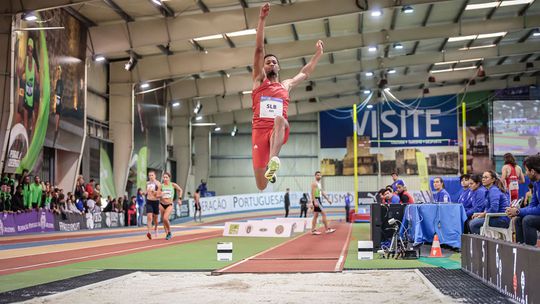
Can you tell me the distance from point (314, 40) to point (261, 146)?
24.7m

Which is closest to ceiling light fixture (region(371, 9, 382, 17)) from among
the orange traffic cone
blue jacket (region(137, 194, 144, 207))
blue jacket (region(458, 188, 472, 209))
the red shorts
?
blue jacket (region(137, 194, 144, 207))

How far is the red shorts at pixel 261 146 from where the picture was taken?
25.2 feet

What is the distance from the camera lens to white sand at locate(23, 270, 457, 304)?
673 centimetres

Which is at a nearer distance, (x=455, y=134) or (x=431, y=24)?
(x=431, y=24)

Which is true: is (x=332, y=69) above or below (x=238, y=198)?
above

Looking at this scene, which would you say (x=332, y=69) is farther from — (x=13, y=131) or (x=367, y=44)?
(x=13, y=131)

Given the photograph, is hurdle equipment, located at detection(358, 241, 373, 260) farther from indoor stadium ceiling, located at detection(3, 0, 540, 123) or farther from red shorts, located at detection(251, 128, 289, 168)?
indoor stadium ceiling, located at detection(3, 0, 540, 123)

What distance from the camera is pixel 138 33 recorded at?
27.0m

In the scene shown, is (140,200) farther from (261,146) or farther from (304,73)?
(261,146)

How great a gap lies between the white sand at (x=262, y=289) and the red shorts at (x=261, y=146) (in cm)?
152

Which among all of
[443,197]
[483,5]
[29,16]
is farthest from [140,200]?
[443,197]

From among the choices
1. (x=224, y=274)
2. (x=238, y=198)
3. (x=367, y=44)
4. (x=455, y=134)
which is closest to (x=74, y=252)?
→ (x=224, y=274)

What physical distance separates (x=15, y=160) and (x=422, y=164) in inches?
550

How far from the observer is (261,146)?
25.3 feet
